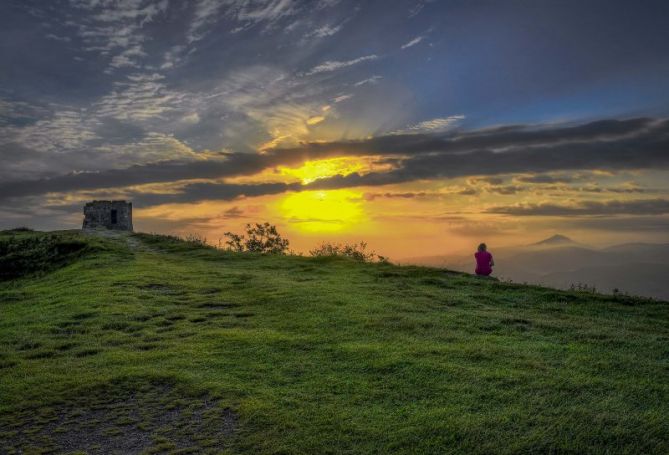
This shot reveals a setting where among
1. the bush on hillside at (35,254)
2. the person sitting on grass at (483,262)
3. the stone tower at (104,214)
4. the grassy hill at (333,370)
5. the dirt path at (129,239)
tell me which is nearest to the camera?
the grassy hill at (333,370)

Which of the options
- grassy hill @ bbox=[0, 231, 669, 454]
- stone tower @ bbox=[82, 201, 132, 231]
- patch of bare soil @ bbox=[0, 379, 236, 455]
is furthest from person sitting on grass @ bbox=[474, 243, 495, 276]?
stone tower @ bbox=[82, 201, 132, 231]

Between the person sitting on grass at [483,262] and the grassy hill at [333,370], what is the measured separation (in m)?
1.75

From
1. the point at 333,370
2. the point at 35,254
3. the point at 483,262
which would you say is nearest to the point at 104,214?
the point at 35,254

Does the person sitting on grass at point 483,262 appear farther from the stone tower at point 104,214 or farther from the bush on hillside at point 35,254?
the stone tower at point 104,214

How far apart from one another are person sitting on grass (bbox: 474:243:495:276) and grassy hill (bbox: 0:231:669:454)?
5.75 feet

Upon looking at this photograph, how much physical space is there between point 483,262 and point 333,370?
12.5m

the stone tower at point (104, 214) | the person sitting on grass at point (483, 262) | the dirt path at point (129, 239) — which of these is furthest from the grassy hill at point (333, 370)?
the stone tower at point (104, 214)

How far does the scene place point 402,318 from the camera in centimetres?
1402

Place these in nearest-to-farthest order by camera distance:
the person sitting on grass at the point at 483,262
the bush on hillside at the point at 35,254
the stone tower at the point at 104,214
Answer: the person sitting on grass at the point at 483,262, the bush on hillside at the point at 35,254, the stone tower at the point at 104,214

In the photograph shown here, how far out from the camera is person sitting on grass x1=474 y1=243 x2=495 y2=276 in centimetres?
2105

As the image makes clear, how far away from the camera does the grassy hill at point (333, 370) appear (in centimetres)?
767

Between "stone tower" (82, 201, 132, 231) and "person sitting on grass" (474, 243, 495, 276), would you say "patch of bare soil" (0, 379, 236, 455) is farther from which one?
"stone tower" (82, 201, 132, 231)

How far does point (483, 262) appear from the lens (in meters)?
21.1

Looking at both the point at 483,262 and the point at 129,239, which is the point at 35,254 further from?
the point at 483,262
